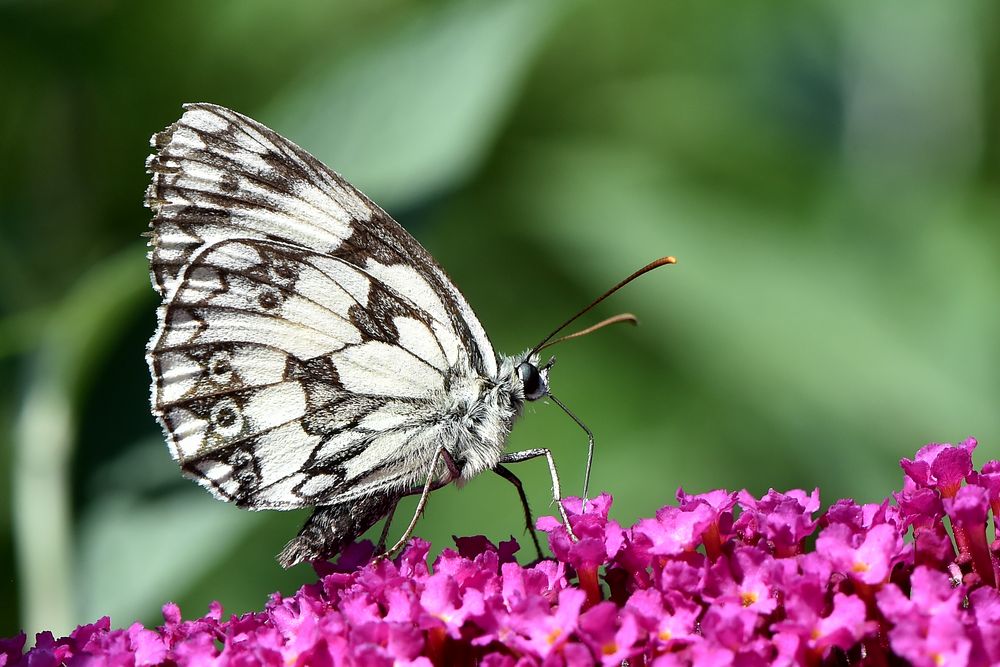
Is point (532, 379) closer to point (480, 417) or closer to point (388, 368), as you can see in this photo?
point (480, 417)

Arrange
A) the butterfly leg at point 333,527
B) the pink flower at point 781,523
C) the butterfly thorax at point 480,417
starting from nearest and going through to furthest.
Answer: the pink flower at point 781,523 < the butterfly leg at point 333,527 < the butterfly thorax at point 480,417

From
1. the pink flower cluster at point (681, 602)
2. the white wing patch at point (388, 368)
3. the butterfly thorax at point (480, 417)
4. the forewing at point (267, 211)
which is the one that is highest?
the forewing at point (267, 211)

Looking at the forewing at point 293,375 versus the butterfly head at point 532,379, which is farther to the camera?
the butterfly head at point 532,379

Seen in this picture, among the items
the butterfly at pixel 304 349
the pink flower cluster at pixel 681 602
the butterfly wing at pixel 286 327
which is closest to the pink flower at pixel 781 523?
the pink flower cluster at pixel 681 602

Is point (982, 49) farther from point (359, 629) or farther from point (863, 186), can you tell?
point (359, 629)

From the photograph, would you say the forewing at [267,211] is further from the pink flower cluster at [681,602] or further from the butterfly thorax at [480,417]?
the pink flower cluster at [681,602]

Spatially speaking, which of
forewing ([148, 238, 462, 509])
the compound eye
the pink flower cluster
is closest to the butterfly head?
the compound eye

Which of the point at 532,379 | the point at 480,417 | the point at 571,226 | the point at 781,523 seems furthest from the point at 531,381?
the point at 571,226
